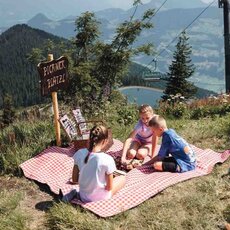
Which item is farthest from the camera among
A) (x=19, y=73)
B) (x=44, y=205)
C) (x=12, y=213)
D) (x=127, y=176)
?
(x=19, y=73)

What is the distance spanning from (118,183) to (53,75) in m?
3.19

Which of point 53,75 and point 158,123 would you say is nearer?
point 158,123

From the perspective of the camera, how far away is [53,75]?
851cm

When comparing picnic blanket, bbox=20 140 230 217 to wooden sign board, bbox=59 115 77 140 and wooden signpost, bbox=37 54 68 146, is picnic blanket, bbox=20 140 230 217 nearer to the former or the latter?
wooden sign board, bbox=59 115 77 140

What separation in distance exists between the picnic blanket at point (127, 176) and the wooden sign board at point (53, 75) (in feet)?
4.03

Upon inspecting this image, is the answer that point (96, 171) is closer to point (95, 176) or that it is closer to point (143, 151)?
point (95, 176)

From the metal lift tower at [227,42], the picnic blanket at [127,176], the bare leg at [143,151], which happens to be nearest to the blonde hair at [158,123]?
the picnic blanket at [127,176]

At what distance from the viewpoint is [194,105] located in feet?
42.5

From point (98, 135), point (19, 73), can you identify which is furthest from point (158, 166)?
point (19, 73)

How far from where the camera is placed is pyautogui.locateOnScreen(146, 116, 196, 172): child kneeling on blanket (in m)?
7.00

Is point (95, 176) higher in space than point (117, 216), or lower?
higher

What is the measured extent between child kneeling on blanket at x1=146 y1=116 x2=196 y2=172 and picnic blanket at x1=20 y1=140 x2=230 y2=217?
13 cm

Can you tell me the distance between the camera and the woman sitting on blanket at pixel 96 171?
5832 millimetres

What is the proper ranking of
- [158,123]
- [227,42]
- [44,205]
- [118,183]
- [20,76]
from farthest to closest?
1. [20,76]
2. [227,42]
3. [158,123]
4. [44,205]
5. [118,183]
